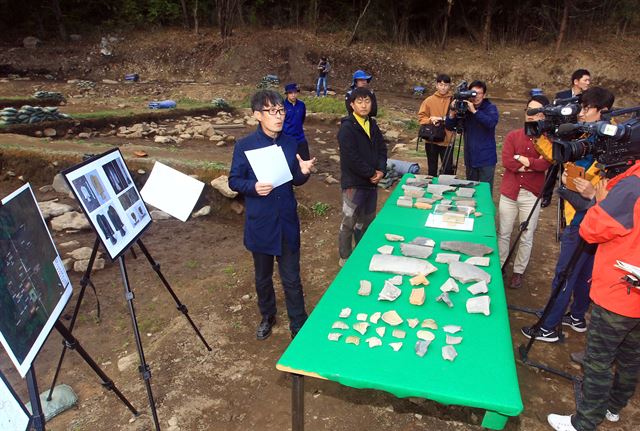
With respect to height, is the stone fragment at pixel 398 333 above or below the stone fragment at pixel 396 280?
below

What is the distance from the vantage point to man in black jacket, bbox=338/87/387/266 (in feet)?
13.4

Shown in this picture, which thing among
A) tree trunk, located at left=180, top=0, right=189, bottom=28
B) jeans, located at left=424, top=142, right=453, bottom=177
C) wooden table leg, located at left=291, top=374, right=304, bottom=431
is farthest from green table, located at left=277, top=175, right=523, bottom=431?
tree trunk, located at left=180, top=0, right=189, bottom=28

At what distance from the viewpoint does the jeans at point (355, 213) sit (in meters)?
4.39

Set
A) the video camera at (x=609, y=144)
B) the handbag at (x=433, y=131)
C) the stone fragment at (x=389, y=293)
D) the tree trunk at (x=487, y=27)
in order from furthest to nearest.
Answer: the tree trunk at (x=487, y=27), the handbag at (x=433, y=131), the stone fragment at (x=389, y=293), the video camera at (x=609, y=144)

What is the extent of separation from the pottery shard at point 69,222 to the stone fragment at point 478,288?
6.18m

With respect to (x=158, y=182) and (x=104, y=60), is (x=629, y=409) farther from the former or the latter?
(x=104, y=60)

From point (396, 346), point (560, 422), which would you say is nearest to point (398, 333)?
point (396, 346)

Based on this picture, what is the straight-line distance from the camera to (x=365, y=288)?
2.50 meters

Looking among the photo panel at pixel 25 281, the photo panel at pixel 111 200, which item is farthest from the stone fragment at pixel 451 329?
the photo panel at pixel 111 200

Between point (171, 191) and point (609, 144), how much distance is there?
2963 millimetres

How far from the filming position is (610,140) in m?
2.24

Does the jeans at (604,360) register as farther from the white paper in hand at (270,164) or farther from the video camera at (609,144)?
the white paper in hand at (270,164)

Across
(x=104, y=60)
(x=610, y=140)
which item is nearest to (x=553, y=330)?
(x=610, y=140)

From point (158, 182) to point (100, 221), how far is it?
64cm
